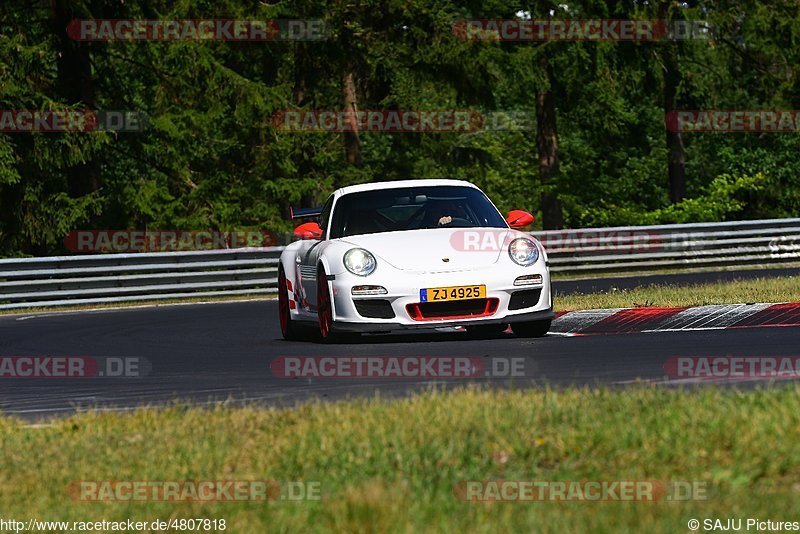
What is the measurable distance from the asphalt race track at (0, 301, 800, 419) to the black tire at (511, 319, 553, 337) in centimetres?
12

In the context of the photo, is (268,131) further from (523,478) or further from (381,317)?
(523,478)

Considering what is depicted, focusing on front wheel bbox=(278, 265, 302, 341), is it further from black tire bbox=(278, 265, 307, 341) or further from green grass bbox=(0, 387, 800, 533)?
green grass bbox=(0, 387, 800, 533)

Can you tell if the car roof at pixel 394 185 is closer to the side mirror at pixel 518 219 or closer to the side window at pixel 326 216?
the side window at pixel 326 216

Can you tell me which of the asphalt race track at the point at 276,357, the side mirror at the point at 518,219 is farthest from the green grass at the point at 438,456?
the side mirror at the point at 518,219

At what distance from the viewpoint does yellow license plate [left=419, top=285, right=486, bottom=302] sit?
12.7 meters

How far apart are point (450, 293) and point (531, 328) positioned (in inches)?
45.6

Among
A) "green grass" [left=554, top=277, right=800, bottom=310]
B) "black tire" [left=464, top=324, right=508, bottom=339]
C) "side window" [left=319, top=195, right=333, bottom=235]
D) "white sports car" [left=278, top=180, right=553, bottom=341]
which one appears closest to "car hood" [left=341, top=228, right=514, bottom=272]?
"white sports car" [left=278, top=180, right=553, bottom=341]

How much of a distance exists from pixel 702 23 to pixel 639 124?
9789mm

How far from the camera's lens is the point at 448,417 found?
292 inches

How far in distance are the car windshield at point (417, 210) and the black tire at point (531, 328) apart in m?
1.05

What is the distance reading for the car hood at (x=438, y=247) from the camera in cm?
1279

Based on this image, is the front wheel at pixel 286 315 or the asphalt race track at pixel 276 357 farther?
the front wheel at pixel 286 315

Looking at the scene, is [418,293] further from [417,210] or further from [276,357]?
[417,210]

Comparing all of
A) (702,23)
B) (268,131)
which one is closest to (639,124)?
(702,23)
